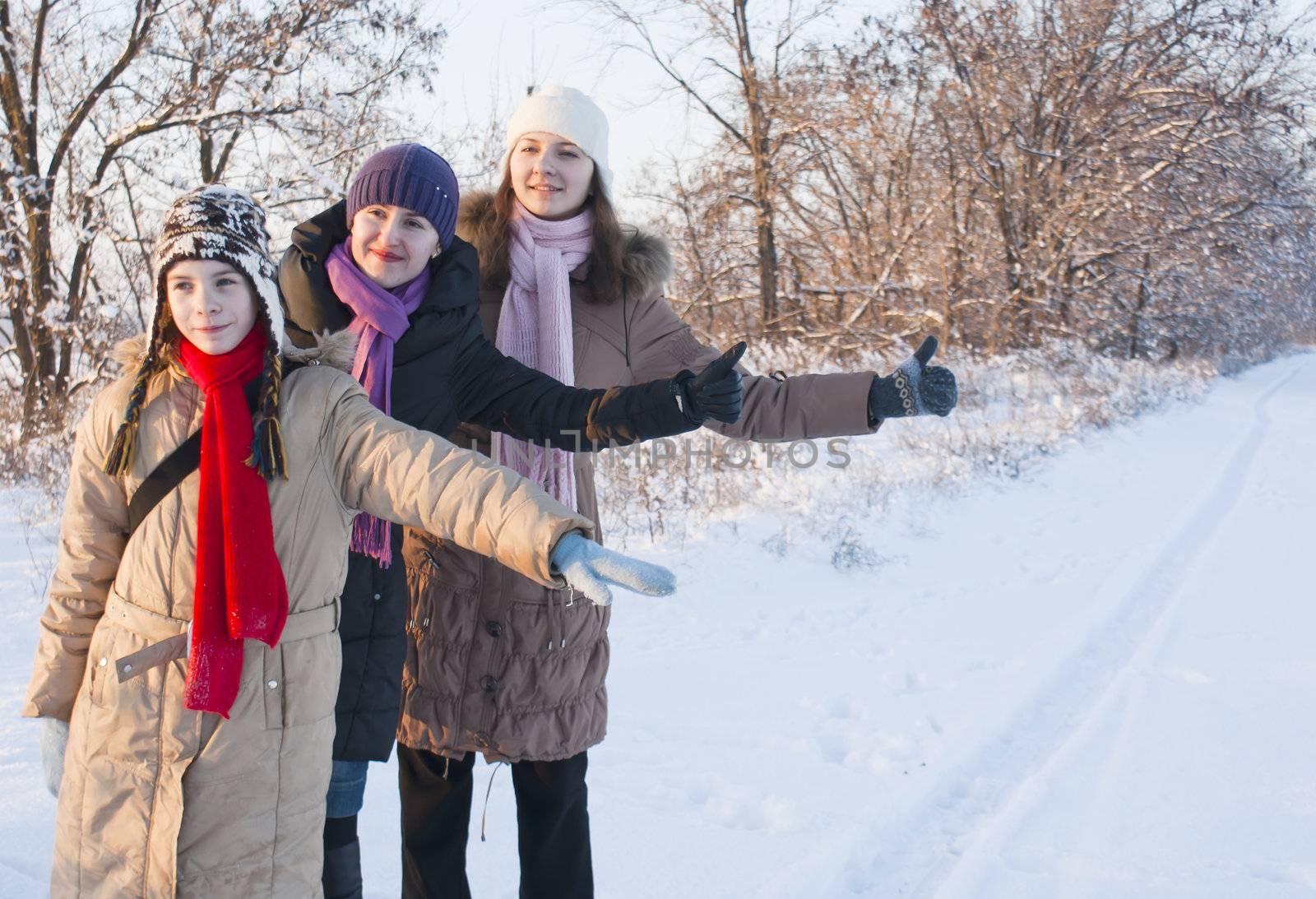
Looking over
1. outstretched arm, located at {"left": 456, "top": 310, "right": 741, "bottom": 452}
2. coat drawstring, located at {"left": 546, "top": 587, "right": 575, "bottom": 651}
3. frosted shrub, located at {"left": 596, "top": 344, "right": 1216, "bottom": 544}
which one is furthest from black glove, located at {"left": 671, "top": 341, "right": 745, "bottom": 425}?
frosted shrub, located at {"left": 596, "top": 344, "right": 1216, "bottom": 544}

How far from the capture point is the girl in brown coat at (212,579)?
1518 mm

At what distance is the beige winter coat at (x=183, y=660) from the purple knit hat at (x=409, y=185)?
49cm

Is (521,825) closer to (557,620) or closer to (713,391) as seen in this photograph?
(557,620)

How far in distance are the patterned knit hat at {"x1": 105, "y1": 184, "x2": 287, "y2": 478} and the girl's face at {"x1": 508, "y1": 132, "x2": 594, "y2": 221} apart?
0.74 meters

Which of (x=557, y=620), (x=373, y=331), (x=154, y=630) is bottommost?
(x=557, y=620)

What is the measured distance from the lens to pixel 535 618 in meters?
2.15

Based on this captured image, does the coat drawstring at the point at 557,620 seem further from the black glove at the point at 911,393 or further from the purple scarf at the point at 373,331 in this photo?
the black glove at the point at 911,393

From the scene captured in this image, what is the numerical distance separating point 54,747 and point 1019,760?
2982mm

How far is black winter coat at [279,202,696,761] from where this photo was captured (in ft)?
6.39

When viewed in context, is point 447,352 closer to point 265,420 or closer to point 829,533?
point 265,420

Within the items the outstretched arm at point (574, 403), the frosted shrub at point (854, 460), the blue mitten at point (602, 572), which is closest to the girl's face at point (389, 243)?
the outstretched arm at point (574, 403)

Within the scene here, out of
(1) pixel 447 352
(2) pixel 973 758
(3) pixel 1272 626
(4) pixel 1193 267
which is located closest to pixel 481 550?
(1) pixel 447 352

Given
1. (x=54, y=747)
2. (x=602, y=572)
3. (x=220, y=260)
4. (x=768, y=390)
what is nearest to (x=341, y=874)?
(x=54, y=747)

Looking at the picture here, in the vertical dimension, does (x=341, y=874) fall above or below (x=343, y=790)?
below
